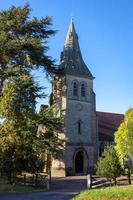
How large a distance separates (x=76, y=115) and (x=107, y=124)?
9.05 metres

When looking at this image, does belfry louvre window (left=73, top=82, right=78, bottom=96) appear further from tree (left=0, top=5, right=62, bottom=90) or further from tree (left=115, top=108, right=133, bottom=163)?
tree (left=115, top=108, right=133, bottom=163)

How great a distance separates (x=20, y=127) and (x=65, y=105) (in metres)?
20.2

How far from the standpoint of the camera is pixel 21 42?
3334cm

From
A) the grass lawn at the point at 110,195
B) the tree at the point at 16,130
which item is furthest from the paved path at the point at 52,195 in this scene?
the grass lawn at the point at 110,195

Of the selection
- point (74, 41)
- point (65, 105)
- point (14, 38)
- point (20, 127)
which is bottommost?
point (20, 127)

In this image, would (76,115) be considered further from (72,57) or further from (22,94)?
(22,94)

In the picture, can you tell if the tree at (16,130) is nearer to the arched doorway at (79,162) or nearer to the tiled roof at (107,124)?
the arched doorway at (79,162)

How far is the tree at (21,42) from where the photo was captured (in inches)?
1318

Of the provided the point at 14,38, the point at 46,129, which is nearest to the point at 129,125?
the point at 46,129

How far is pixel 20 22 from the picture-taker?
35281mm

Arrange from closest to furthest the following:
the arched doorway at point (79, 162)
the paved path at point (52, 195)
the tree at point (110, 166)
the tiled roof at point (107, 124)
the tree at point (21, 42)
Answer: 1. the paved path at point (52, 195)
2. the tree at point (110, 166)
3. the tree at point (21, 42)
4. the arched doorway at point (79, 162)
5. the tiled roof at point (107, 124)

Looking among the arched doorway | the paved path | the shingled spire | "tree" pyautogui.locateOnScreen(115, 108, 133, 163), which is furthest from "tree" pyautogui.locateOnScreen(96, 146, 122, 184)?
the shingled spire

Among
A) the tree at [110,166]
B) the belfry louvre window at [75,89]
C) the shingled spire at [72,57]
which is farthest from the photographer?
the shingled spire at [72,57]

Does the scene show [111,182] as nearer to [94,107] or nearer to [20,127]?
[20,127]
